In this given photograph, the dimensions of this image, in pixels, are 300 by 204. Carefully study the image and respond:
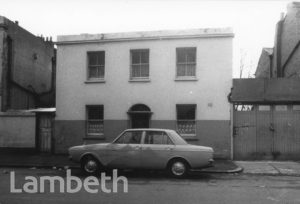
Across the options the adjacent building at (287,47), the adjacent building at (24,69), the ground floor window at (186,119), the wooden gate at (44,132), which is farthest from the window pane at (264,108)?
→ the adjacent building at (24,69)

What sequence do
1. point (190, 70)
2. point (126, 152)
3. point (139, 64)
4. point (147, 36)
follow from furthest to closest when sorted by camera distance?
point (139, 64)
point (147, 36)
point (190, 70)
point (126, 152)

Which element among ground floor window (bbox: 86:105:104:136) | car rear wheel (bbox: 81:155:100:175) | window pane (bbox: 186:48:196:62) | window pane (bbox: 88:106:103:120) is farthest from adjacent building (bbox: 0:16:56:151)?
window pane (bbox: 186:48:196:62)

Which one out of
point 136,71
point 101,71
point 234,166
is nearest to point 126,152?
point 234,166

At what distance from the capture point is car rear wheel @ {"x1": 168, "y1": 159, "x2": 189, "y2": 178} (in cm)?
1100

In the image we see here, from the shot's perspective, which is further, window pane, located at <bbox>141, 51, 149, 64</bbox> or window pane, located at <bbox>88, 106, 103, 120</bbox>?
window pane, located at <bbox>88, 106, 103, 120</bbox>

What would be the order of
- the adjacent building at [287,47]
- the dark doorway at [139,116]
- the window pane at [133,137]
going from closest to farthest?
the window pane at [133,137] < the dark doorway at [139,116] < the adjacent building at [287,47]

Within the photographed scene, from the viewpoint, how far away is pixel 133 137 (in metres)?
11.5

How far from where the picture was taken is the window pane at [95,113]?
60.0 ft

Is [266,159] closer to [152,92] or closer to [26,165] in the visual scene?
[152,92]

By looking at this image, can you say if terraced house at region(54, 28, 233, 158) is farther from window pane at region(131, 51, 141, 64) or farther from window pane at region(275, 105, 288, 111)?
window pane at region(275, 105, 288, 111)

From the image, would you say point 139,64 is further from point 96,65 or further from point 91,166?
point 91,166

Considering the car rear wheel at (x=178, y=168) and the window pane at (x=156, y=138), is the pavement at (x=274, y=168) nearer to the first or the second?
the car rear wheel at (x=178, y=168)

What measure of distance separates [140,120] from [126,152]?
255 inches

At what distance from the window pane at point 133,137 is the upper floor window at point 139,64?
657cm
